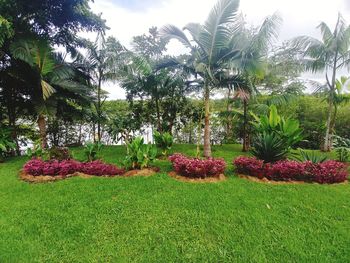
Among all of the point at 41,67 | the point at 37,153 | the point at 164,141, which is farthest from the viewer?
the point at 164,141

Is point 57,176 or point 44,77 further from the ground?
point 44,77

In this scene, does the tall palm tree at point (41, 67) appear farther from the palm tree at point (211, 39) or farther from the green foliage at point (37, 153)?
the palm tree at point (211, 39)

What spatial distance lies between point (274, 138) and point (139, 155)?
3.41 metres

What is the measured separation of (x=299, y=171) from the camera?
5.55 m

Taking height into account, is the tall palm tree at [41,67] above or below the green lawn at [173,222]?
above

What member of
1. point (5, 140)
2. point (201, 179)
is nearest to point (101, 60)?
point (5, 140)

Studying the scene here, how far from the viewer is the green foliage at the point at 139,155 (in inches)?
233

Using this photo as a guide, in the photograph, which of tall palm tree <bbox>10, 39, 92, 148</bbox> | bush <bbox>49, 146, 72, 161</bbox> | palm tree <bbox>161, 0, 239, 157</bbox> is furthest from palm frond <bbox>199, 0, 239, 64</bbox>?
bush <bbox>49, 146, 72, 161</bbox>

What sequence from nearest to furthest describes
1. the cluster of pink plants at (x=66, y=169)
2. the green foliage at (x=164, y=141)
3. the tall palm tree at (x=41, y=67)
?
1. the cluster of pink plants at (x=66, y=169)
2. the tall palm tree at (x=41, y=67)
3. the green foliage at (x=164, y=141)

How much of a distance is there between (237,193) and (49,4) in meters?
9.70

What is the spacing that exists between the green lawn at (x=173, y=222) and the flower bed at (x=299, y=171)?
315 mm

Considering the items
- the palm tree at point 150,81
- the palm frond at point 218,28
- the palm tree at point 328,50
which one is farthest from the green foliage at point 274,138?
the palm tree at point 328,50

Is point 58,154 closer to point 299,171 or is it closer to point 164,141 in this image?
point 164,141

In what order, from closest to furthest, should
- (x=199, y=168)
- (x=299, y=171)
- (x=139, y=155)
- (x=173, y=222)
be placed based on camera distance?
(x=173, y=222), (x=199, y=168), (x=299, y=171), (x=139, y=155)
